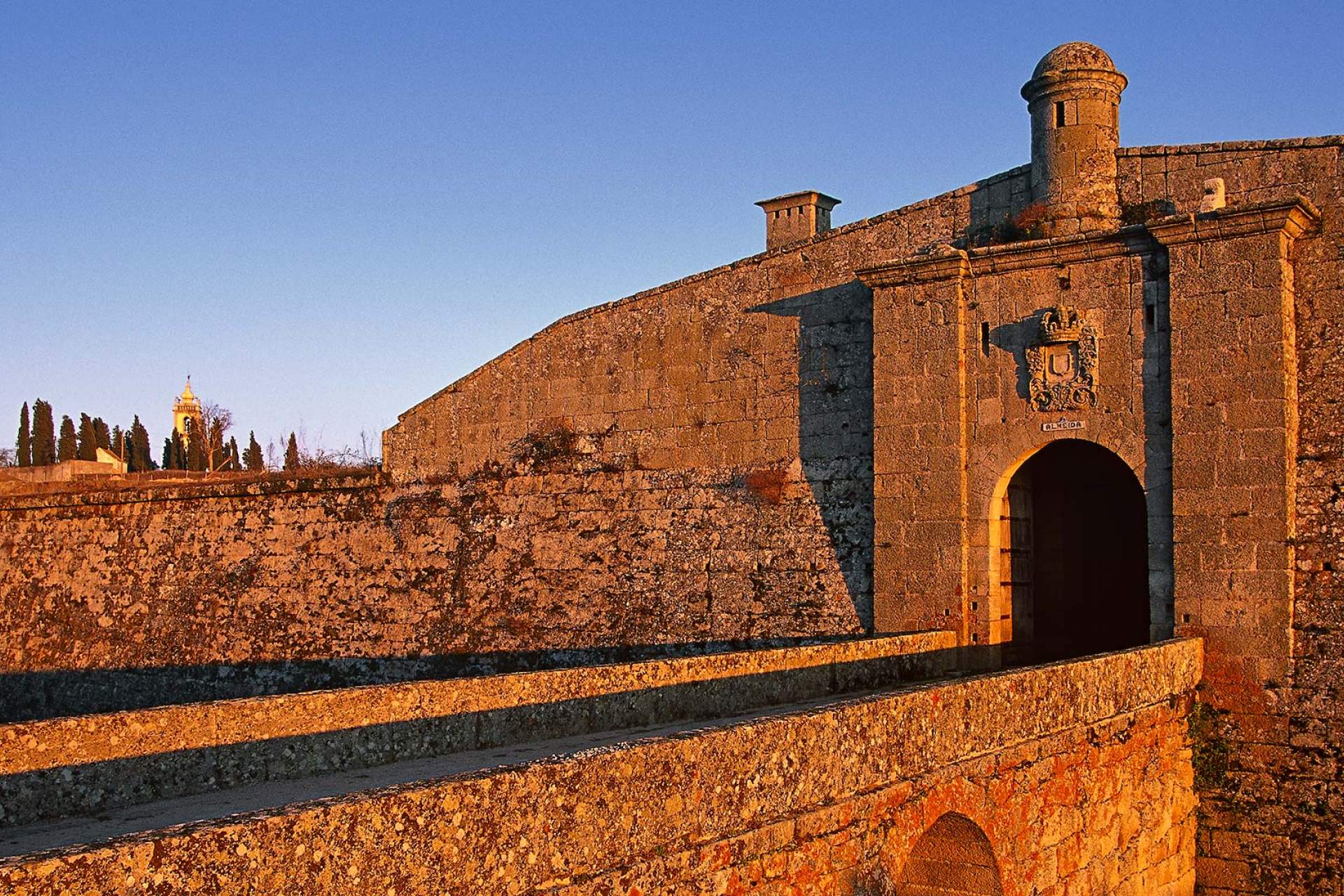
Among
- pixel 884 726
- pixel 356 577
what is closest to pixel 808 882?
pixel 884 726

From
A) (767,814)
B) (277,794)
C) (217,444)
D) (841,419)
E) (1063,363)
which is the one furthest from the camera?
(217,444)

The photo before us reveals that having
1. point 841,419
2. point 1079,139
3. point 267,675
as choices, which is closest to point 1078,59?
point 1079,139

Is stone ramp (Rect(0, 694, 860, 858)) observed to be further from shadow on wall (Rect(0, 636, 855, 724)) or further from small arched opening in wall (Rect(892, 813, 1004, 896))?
shadow on wall (Rect(0, 636, 855, 724))

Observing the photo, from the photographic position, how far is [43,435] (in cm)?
4697

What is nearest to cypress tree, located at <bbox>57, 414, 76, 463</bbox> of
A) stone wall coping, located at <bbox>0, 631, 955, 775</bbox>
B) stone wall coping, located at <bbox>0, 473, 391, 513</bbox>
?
stone wall coping, located at <bbox>0, 473, 391, 513</bbox>

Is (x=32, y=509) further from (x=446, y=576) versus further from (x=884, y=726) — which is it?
(x=884, y=726)

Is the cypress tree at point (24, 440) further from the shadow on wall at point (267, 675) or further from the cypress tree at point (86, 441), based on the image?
the shadow on wall at point (267, 675)

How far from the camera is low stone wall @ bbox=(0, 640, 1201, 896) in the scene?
10.8 ft

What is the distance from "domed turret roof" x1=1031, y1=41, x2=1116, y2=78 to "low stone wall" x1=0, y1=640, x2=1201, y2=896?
486 cm

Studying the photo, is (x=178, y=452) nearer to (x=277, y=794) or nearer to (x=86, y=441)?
(x=86, y=441)

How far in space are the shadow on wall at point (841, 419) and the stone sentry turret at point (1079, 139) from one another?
6.07 feet

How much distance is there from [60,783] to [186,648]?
10.7 metres

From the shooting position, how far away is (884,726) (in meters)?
5.47

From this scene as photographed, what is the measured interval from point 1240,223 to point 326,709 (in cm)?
722
